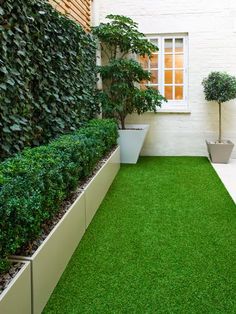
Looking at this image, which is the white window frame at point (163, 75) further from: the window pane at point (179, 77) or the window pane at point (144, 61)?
the window pane at point (144, 61)

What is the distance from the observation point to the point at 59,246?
205 centimetres

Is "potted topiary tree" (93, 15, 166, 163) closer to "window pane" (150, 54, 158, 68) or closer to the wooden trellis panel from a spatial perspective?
the wooden trellis panel

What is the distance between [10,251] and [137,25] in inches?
208

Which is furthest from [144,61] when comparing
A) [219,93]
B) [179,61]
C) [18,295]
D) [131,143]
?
[18,295]

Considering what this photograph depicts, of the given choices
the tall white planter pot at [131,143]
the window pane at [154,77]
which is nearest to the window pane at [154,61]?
the window pane at [154,77]

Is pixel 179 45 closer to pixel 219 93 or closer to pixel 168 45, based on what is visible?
pixel 168 45

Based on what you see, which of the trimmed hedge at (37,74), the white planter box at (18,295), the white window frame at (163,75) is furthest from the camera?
the white window frame at (163,75)

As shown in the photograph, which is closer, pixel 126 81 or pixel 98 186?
pixel 98 186

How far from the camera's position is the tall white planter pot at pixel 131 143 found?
541 cm

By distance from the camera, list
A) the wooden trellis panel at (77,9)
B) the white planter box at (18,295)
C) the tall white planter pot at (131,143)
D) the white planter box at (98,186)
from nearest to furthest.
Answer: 1. the white planter box at (18,295)
2. the white planter box at (98,186)
3. the wooden trellis panel at (77,9)
4. the tall white planter pot at (131,143)

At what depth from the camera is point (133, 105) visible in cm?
544

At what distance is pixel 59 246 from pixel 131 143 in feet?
11.7

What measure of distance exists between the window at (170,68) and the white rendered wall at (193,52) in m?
0.16

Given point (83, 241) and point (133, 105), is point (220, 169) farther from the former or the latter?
point (83, 241)
